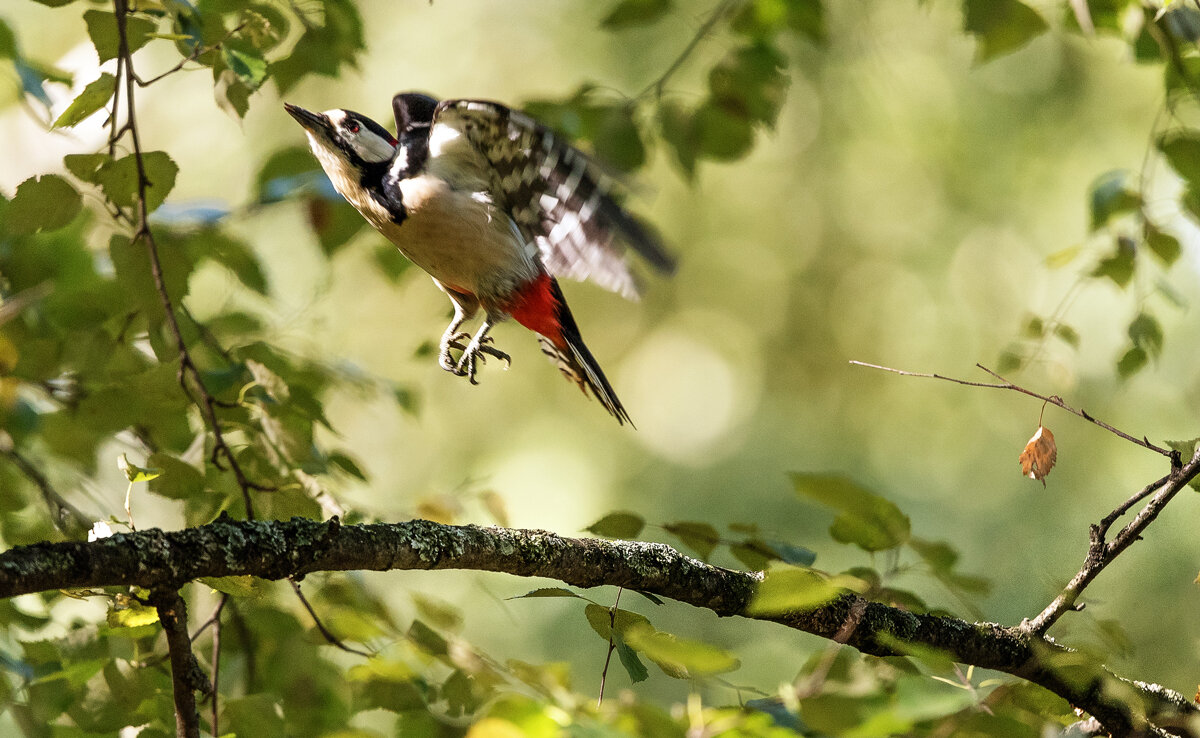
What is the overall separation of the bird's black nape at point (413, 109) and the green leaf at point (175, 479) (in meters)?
1.29

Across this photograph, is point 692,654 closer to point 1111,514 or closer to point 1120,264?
point 1111,514

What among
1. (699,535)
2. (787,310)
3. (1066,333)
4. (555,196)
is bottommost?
(699,535)

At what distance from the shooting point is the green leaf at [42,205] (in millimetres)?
1466

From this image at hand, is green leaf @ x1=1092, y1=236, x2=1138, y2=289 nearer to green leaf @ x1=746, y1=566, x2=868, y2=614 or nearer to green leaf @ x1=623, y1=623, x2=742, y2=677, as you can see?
green leaf @ x1=746, y1=566, x2=868, y2=614

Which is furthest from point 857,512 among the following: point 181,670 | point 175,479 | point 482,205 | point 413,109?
point 413,109

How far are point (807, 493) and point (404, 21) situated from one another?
9285 mm

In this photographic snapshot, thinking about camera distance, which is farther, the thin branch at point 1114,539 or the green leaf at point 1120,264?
the green leaf at point 1120,264

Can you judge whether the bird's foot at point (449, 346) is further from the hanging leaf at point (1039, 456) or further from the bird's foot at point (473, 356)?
the hanging leaf at point (1039, 456)

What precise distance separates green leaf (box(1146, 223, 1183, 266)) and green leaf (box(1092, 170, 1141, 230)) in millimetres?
74

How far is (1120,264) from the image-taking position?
6.48 feet

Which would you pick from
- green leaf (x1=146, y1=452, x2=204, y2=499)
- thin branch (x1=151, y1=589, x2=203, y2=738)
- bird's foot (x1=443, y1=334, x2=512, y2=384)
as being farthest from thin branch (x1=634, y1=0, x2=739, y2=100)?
thin branch (x1=151, y1=589, x2=203, y2=738)

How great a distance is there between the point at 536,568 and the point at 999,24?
1.43 m

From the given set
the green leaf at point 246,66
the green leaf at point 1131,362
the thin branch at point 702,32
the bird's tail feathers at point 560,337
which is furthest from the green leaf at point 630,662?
the thin branch at point 702,32

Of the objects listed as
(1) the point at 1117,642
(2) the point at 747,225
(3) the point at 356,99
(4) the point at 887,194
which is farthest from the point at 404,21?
(1) the point at 1117,642
